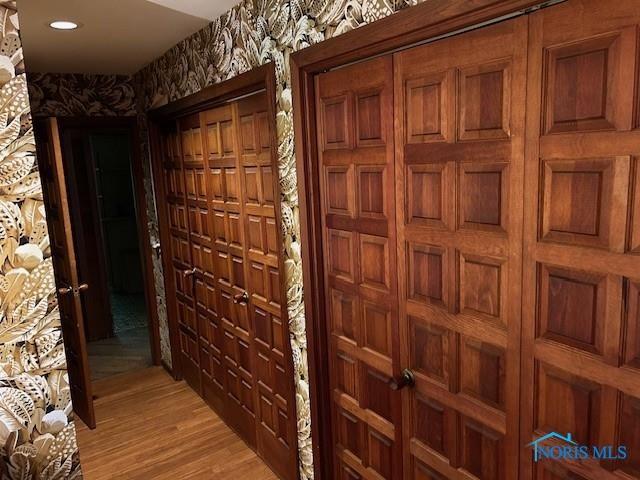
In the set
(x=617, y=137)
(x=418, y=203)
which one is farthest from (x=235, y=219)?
(x=617, y=137)

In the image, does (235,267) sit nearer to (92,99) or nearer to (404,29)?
(404,29)

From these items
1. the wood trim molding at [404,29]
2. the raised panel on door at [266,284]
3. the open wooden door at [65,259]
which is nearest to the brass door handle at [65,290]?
the open wooden door at [65,259]

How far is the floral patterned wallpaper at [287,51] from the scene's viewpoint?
5.10ft

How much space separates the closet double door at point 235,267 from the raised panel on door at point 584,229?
1.18 meters

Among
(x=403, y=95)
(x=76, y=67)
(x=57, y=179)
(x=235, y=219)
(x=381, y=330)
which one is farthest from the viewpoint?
(x=76, y=67)

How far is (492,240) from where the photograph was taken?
1.21 m

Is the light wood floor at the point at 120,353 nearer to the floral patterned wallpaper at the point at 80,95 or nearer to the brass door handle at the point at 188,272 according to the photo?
the brass door handle at the point at 188,272

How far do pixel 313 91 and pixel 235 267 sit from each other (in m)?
1.17

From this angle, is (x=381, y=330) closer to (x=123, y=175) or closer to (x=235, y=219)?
(x=235, y=219)

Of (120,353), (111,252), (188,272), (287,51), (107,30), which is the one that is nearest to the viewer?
(287,51)

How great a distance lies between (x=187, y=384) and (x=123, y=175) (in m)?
3.30

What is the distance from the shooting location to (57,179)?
2760 mm

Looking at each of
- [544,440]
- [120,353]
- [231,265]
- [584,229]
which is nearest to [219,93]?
[231,265]

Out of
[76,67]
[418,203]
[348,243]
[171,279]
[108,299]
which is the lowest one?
[108,299]
